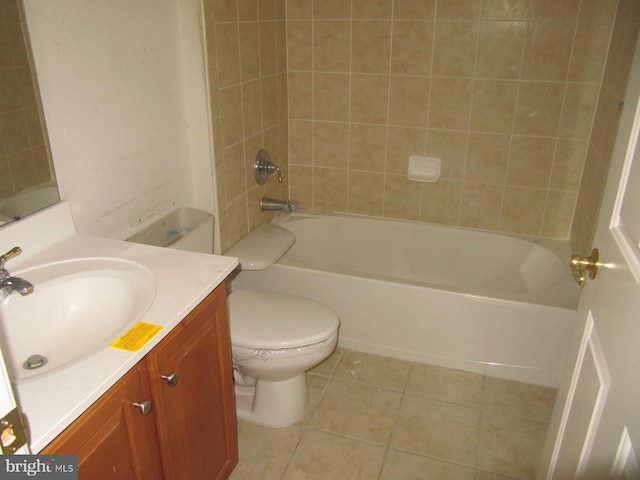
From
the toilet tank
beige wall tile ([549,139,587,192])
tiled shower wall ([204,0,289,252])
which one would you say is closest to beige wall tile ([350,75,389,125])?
tiled shower wall ([204,0,289,252])

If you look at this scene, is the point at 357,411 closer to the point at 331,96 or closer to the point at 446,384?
the point at 446,384

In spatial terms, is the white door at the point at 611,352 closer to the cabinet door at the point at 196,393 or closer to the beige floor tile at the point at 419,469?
the beige floor tile at the point at 419,469

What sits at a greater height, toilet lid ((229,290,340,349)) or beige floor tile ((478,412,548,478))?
toilet lid ((229,290,340,349))

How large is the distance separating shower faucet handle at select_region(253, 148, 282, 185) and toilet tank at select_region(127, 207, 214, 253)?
548 mm

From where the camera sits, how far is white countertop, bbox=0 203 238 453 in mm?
913

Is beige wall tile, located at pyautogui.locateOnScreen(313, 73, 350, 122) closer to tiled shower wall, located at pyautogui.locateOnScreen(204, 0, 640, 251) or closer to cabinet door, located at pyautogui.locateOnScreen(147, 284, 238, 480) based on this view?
tiled shower wall, located at pyautogui.locateOnScreen(204, 0, 640, 251)

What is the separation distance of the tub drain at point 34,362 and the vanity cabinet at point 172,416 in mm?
242

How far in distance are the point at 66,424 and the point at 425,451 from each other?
140 centimetres

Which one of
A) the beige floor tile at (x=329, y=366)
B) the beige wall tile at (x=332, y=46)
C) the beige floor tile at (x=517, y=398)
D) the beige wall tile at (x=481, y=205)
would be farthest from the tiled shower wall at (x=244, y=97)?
the beige floor tile at (x=517, y=398)

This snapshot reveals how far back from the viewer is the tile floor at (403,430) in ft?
6.15

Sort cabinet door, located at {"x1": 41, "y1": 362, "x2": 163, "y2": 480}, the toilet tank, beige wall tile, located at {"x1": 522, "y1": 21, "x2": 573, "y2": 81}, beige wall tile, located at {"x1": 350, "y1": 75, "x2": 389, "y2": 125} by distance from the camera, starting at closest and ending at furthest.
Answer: cabinet door, located at {"x1": 41, "y1": 362, "x2": 163, "y2": 480} < the toilet tank < beige wall tile, located at {"x1": 522, "y1": 21, "x2": 573, "y2": 81} < beige wall tile, located at {"x1": 350, "y1": 75, "x2": 389, "y2": 125}

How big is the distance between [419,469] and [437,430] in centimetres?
22

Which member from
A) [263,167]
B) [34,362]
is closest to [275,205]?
[263,167]

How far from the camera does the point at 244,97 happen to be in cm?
231
